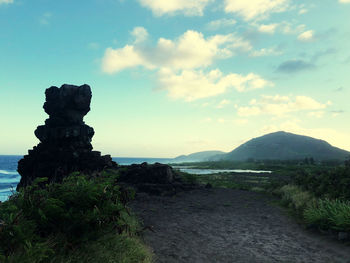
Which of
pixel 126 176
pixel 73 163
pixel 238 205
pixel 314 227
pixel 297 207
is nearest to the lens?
pixel 314 227

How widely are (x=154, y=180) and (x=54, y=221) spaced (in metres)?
18.3

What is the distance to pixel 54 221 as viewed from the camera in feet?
Answer: 20.7

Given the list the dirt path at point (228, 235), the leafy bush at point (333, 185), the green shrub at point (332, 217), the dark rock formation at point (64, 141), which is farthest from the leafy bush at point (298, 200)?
the dark rock formation at point (64, 141)

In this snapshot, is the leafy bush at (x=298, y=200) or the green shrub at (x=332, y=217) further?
the leafy bush at (x=298, y=200)

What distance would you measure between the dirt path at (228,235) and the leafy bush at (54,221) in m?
2.49

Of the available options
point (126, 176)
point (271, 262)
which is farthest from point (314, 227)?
point (126, 176)

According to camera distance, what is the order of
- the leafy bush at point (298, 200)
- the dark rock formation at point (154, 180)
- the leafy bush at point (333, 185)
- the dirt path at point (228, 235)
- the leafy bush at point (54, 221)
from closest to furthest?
the leafy bush at point (54, 221), the dirt path at point (228, 235), the leafy bush at point (333, 185), the leafy bush at point (298, 200), the dark rock formation at point (154, 180)

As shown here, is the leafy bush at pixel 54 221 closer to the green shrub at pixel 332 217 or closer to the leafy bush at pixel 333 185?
the green shrub at pixel 332 217

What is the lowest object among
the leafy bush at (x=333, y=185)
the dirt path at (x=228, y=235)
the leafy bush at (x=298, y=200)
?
the dirt path at (x=228, y=235)

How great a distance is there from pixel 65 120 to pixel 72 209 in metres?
33.9

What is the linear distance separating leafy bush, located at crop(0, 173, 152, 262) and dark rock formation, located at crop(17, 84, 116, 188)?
24590 millimetres

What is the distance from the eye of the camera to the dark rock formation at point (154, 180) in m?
22.0

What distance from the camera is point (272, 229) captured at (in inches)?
475

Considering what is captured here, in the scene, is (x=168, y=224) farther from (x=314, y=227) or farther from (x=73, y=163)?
(x=73, y=163)
